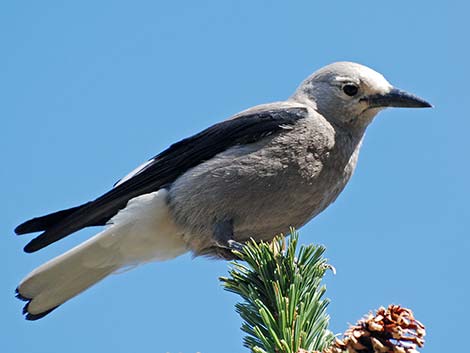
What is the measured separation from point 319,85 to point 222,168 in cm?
108

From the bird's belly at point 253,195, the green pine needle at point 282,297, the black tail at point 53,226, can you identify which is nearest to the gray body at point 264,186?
the bird's belly at point 253,195

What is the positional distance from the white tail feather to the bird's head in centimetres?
123

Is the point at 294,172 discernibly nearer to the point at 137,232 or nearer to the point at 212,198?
the point at 212,198

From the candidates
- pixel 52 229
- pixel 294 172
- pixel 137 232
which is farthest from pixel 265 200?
pixel 52 229

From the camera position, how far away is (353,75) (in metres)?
4.98

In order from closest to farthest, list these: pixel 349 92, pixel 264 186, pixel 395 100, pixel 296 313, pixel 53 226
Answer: pixel 296 313, pixel 264 186, pixel 53 226, pixel 395 100, pixel 349 92

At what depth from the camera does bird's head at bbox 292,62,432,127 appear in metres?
4.84

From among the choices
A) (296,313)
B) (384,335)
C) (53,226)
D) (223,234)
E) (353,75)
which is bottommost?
(384,335)

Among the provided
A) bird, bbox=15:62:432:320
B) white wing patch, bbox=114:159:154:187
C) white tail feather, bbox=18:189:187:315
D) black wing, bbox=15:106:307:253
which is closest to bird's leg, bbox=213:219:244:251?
bird, bbox=15:62:432:320

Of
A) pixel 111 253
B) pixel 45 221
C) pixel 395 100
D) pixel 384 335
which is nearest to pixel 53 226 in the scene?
pixel 45 221

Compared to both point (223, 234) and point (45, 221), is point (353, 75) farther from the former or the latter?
point (45, 221)

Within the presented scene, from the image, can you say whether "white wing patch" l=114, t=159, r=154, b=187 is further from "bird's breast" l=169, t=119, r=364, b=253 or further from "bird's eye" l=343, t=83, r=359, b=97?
"bird's eye" l=343, t=83, r=359, b=97

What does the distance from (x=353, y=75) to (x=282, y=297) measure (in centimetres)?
261

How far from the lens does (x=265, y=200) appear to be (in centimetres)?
430
